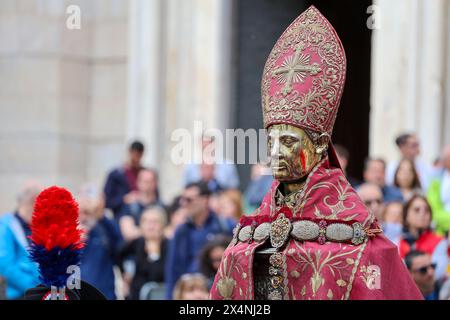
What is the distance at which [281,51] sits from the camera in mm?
8406

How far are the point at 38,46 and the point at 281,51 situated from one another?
11120mm

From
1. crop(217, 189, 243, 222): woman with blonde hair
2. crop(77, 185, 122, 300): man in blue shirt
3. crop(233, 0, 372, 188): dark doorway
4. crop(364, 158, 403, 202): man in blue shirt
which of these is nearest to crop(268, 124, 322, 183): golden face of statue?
crop(77, 185, 122, 300): man in blue shirt

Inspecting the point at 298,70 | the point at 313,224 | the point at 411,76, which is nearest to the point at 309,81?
the point at 298,70

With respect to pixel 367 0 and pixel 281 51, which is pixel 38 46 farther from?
pixel 281 51

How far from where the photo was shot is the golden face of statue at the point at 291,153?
26.5 ft

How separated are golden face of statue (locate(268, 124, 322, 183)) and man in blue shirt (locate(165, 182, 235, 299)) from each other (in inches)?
183

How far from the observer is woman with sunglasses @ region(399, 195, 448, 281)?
12.3 meters

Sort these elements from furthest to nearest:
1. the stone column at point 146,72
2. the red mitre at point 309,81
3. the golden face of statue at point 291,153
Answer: the stone column at point 146,72 < the red mitre at point 309,81 < the golden face of statue at point 291,153

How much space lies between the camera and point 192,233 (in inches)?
526

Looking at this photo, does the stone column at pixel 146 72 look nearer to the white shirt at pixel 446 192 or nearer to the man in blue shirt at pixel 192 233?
the man in blue shirt at pixel 192 233

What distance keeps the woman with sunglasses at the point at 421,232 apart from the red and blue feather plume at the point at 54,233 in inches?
188

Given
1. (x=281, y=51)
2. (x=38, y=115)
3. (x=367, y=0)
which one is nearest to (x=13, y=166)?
(x=38, y=115)

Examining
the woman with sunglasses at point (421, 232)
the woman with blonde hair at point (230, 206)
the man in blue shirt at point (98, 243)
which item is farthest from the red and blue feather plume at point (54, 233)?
the woman with blonde hair at point (230, 206)

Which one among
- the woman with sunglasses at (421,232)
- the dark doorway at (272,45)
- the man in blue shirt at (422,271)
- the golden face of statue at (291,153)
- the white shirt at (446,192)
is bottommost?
the man in blue shirt at (422,271)
